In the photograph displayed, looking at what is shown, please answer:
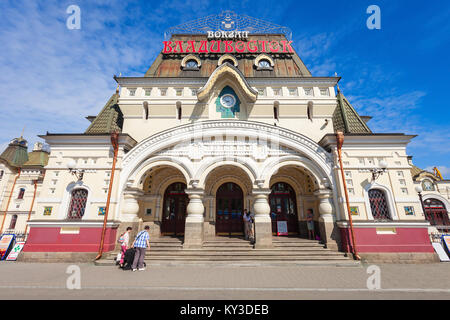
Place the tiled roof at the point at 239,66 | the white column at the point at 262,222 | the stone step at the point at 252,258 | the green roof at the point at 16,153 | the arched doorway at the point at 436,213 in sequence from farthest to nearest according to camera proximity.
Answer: the green roof at the point at 16,153, the arched doorway at the point at 436,213, the tiled roof at the point at 239,66, the white column at the point at 262,222, the stone step at the point at 252,258

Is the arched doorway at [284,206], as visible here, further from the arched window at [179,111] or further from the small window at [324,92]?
the arched window at [179,111]

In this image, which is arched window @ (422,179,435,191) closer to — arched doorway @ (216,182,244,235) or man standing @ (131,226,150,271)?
arched doorway @ (216,182,244,235)

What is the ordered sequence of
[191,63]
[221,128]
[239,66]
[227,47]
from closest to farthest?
1. [221,128]
2. [239,66]
3. [191,63]
4. [227,47]

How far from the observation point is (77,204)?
10180mm

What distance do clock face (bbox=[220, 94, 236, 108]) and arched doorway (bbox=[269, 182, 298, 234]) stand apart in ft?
21.1

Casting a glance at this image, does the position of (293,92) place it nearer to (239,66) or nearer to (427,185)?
(239,66)

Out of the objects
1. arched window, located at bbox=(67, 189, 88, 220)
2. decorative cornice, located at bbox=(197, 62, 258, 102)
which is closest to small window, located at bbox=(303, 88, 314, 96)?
decorative cornice, located at bbox=(197, 62, 258, 102)

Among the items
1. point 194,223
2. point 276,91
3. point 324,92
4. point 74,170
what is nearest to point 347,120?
point 324,92

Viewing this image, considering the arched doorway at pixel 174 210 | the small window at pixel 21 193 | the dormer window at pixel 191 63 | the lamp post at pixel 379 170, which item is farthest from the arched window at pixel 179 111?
the small window at pixel 21 193

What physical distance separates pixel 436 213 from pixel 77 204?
3804cm

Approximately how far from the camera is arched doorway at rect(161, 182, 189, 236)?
13.1 metres

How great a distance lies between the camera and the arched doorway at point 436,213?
954 inches

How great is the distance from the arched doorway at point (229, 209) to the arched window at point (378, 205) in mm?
7294
